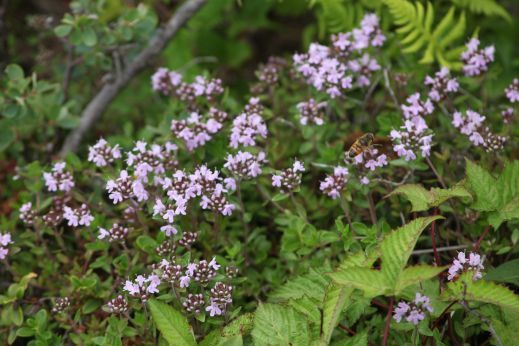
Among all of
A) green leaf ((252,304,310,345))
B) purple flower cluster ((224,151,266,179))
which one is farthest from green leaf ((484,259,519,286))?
purple flower cluster ((224,151,266,179))

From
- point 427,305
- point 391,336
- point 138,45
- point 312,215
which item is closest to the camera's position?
point 427,305

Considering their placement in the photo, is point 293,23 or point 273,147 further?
point 293,23

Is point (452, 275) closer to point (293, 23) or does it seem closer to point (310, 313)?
point (310, 313)

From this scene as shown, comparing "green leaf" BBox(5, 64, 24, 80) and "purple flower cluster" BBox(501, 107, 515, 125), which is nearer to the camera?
"purple flower cluster" BBox(501, 107, 515, 125)

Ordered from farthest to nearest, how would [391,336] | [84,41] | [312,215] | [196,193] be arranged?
[84,41], [312,215], [196,193], [391,336]

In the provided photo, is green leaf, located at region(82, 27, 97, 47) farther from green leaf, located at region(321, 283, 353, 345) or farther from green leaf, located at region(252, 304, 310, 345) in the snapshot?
green leaf, located at region(321, 283, 353, 345)

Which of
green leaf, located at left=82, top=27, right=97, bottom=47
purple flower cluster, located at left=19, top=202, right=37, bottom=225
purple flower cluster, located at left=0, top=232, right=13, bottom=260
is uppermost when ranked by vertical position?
green leaf, located at left=82, top=27, right=97, bottom=47

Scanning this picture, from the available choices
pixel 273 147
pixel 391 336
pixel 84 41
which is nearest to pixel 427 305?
pixel 391 336
